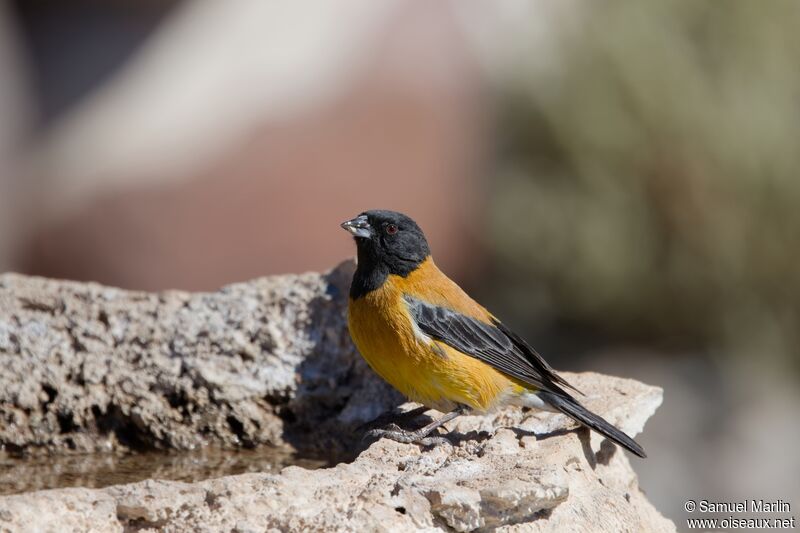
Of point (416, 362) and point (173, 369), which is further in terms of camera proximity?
point (173, 369)

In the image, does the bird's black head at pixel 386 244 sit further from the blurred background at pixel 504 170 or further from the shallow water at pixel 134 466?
the blurred background at pixel 504 170

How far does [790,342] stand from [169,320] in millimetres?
8297

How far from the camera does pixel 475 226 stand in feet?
41.2

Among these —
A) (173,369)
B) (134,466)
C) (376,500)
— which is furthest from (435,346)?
(376,500)

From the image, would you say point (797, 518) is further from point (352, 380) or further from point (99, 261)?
point (99, 261)

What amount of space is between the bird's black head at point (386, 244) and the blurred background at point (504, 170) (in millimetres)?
5740

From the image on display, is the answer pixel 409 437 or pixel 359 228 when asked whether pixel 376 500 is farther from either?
pixel 359 228

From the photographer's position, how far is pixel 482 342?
5.25 m

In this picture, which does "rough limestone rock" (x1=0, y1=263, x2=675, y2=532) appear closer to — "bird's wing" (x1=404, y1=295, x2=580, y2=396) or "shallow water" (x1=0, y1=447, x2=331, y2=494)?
"shallow water" (x1=0, y1=447, x2=331, y2=494)


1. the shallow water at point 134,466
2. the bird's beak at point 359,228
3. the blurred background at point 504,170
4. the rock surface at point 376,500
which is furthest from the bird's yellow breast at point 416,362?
the blurred background at point 504,170

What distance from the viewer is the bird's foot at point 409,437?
4.51m

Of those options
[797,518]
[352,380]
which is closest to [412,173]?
[797,518]

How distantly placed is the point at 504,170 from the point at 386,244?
7.31m

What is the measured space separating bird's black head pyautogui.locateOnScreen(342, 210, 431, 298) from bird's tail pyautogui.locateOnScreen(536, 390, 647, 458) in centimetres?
112
